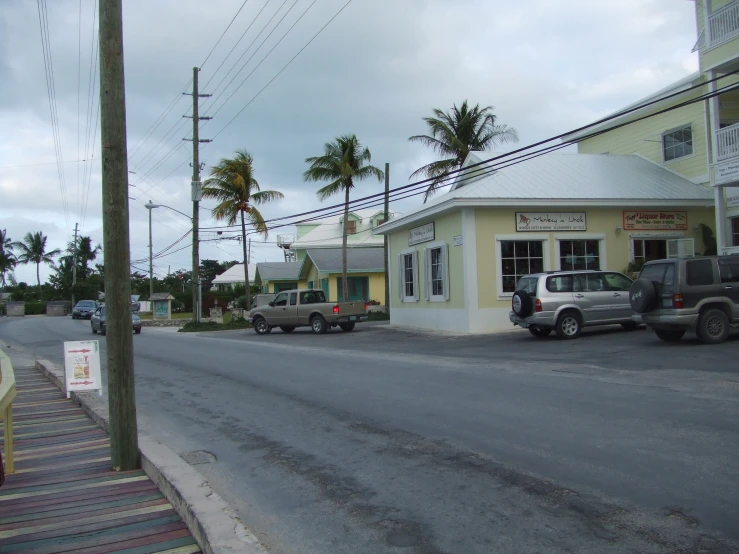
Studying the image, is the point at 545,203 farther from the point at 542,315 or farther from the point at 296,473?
the point at 296,473

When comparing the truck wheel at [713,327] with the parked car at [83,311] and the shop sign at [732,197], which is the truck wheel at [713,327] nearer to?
the shop sign at [732,197]

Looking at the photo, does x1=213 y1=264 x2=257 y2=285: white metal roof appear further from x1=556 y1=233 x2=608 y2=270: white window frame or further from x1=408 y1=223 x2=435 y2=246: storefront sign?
x1=556 y1=233 x2=608 y2=270: white window frame

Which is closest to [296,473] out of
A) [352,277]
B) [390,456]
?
[390,456]

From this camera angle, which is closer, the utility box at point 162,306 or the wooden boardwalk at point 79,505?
the wooden boardwalk at point 79,505

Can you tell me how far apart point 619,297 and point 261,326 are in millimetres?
16333

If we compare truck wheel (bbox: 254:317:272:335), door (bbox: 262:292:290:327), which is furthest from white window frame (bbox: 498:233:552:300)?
truck wheel (bbox: 254:317:272:335)

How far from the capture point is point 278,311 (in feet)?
95.1

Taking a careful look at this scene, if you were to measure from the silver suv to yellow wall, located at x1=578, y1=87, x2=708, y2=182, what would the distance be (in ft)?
28.7

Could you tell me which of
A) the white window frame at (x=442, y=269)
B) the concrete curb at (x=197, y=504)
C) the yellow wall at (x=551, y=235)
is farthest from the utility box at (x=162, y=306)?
the concrete curb at (x=197, y=504)

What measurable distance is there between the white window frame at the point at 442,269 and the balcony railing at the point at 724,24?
10187mm

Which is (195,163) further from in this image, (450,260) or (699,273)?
(699,273)

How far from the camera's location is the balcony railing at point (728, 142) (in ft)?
62.8

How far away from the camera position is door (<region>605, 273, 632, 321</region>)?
1817 cm

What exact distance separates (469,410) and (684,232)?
17.4m
